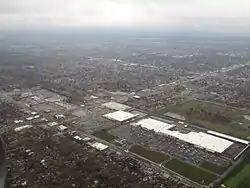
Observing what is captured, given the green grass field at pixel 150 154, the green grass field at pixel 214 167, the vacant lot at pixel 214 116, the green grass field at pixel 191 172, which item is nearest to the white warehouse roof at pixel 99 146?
the green grass field at pixel 150 154

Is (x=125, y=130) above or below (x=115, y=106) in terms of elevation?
above

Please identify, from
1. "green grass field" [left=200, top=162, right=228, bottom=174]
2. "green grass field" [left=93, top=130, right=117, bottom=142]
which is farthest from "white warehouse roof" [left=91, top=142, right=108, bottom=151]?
"green grass field" [left=200, top=162, right=228, bottom=174]

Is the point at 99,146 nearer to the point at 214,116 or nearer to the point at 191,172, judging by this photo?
the point at 191,172

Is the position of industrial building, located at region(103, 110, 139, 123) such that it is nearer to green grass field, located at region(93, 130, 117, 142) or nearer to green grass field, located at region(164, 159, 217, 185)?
green grass field, located at region(93, 130, 117, 142)

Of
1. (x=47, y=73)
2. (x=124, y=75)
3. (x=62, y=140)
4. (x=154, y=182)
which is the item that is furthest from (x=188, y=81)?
(x=154, y=182)

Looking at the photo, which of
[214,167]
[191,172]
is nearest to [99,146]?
[191,172]

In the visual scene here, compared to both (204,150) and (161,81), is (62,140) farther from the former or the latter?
(161,81)
